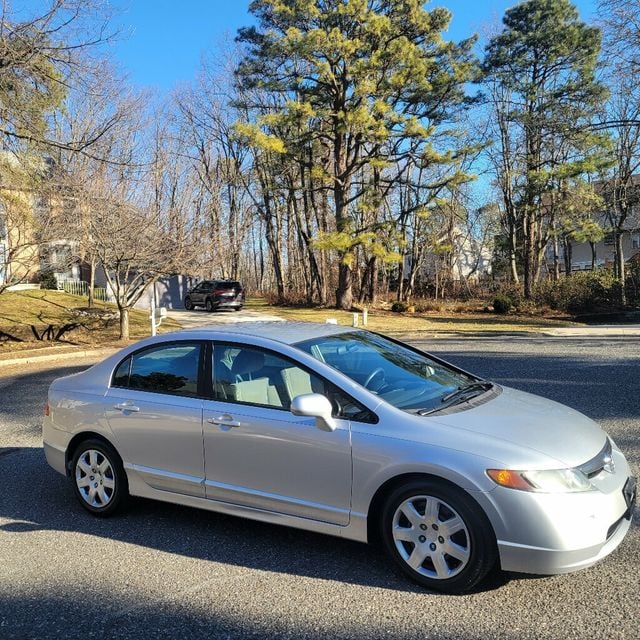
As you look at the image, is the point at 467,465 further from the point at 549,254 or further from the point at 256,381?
the point at 549,254

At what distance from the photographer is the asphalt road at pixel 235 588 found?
120 inches

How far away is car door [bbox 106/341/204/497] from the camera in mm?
4211

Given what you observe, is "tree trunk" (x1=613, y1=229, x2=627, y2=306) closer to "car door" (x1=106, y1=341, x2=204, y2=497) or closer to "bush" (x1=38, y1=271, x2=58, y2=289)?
"bush" (x1=38, y1=271, x2=58, y2=289)

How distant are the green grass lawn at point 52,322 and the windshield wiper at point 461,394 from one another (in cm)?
1594

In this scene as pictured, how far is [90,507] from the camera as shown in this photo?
4695 millimetres

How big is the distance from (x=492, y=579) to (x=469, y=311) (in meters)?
30.6

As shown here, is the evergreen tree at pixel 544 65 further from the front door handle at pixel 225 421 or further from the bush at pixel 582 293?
the front door handle at pixel 225 421

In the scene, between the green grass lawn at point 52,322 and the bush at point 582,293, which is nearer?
the green grass lawn at point 52,322

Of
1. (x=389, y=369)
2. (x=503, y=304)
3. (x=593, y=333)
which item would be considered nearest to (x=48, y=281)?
(x=503, y=304)

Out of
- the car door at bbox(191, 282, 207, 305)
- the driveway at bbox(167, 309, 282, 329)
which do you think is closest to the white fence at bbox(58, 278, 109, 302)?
the car door at bbox(191, 282, 207, 305)

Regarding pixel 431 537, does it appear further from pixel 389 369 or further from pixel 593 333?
pixel 593 333

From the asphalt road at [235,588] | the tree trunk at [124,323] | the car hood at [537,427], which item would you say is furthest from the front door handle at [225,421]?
the tree trunk at [124,323]

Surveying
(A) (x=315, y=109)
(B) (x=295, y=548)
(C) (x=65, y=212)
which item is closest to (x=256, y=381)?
(B) (x=295, y=548)

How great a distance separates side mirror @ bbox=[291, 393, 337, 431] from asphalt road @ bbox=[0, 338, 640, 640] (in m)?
0.90
